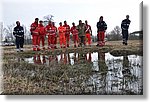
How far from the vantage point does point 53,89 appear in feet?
8.57

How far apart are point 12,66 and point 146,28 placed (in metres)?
1.04

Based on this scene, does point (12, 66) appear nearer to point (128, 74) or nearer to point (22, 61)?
point (22, 61)

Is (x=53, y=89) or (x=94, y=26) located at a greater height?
(x=94, y=26)

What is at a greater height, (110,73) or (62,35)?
(62,35)

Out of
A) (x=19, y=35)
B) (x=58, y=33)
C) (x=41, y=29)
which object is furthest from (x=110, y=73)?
(x=19, y=35)

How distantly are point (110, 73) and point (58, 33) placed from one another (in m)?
0.50

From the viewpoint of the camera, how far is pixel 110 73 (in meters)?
2.62

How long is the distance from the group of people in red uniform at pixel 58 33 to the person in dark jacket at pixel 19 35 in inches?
3.2

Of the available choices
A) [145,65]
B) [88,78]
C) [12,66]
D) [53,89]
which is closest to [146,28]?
[145,65]

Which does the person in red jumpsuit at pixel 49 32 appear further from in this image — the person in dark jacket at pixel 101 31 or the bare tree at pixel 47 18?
the person in dark jacket at pixel 101 31

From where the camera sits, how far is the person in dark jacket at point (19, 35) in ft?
8.70

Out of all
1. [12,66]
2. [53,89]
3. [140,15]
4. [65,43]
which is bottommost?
[53,89]

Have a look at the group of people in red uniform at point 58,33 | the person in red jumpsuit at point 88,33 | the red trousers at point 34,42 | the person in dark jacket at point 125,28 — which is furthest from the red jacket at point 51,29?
the person in dark jacket at point 125,28

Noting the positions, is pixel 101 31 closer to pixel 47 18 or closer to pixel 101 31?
pixel 101 31
